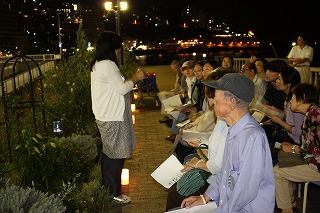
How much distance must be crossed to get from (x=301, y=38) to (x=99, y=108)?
6.00 metres

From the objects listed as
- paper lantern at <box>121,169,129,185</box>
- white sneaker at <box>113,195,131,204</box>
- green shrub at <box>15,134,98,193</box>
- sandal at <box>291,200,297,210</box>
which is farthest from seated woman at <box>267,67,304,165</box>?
green shrub at <box>15,134,98,193</box>

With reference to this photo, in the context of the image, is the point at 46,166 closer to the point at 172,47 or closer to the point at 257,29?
the point at 257,29

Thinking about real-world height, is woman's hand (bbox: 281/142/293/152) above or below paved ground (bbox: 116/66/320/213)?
above

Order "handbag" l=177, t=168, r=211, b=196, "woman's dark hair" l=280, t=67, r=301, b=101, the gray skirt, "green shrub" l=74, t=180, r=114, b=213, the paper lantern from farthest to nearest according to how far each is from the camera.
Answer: the paper lantern < "woman's dark hair" l=280, t=67, r=301, b=101 < the gray skirt < "green shrub" l=74, t=180, r=114, b=213 < "handbag" l=177, t=168, r=211, b=196

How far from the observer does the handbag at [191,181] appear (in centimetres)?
344

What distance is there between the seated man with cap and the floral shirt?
5.38ft

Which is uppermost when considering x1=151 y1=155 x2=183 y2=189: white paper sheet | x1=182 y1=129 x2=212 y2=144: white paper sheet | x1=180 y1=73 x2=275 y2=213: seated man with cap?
x1=180 y1=73 x2=275 y2=213: seated man with cap

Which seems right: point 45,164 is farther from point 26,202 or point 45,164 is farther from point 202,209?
point 202,209

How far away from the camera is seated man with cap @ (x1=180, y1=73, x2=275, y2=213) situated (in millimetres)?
2334

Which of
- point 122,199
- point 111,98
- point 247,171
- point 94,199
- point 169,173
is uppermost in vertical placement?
point 111,98

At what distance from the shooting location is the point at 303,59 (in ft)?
27.9

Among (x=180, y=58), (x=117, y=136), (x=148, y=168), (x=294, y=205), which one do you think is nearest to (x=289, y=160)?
(x=294, y=205)

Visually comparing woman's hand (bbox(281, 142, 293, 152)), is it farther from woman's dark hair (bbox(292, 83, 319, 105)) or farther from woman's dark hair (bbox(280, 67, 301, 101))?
woman's dark hair (bbox(280, 67, 301, 101))

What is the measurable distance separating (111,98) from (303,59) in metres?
5.65
